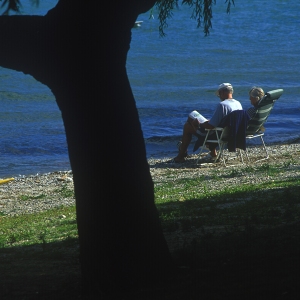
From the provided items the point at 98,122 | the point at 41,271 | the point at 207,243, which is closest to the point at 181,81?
the point at 207,243

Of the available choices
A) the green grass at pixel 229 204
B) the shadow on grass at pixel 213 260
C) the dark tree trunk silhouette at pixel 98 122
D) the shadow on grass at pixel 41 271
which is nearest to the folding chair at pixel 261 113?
the green grass at pixel 229 204

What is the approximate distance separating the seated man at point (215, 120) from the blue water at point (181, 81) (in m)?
1.69

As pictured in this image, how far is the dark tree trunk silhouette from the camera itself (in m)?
4.96

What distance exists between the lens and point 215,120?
503 inches

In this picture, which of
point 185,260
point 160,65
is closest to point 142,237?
point 185,260

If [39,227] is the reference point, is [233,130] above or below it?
above

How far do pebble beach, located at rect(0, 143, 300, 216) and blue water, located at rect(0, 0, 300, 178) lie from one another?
2.27 m

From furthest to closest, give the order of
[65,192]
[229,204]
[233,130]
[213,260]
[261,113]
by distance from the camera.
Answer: [261,113] < [233,130] < [65,192] < [229,204] < [213,260]

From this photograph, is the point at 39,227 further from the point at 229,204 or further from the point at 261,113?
the point at 261,113

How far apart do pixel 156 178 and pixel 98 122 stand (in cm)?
737

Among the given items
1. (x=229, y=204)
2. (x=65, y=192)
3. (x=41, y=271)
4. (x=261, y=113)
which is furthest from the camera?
(x=261, y=113)

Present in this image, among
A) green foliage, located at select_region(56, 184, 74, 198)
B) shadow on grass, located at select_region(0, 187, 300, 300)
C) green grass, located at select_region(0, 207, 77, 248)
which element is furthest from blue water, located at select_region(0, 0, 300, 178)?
green foliage, located at select_region(56, 184, 74, 198)

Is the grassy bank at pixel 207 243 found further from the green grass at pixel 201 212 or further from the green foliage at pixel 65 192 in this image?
the green foliage at pixel 65 192

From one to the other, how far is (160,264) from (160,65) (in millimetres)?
36640
